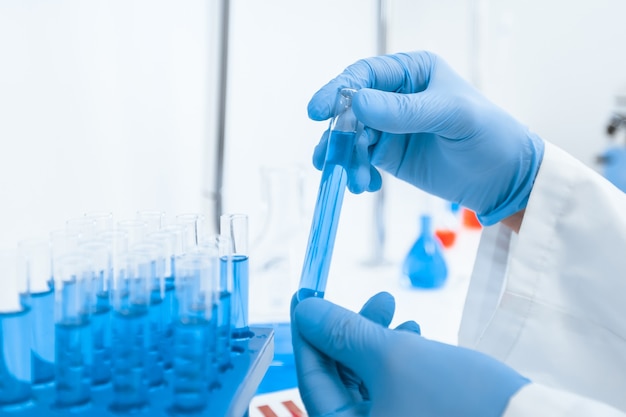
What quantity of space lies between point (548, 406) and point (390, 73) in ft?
2.20

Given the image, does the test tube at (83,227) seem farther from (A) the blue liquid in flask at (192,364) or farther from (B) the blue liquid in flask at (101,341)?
(A) the blue liquid in flask at (192,364)

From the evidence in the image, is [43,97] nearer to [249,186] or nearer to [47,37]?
[47,37]

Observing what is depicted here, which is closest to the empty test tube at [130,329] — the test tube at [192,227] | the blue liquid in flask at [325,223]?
the test tube at [192,227]

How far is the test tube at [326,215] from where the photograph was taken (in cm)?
88

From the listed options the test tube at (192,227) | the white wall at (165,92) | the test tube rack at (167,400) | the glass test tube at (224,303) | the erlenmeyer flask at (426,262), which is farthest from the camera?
the erlenmeyer flask at (426,262)

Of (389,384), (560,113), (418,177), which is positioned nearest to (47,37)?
(418,177)

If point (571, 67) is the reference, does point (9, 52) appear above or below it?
below

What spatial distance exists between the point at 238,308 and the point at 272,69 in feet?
4.06

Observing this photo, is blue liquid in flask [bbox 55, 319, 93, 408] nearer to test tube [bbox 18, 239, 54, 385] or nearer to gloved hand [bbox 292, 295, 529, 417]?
test tube [bbox 18, 239, 54, 385]

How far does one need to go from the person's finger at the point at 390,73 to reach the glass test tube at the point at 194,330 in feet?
1.39

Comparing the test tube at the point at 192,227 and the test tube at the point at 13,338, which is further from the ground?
the test tube at the point at 192,227

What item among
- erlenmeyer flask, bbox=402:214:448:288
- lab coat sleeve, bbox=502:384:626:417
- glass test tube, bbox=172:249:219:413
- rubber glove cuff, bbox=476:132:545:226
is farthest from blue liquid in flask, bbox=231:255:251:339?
erlenmeyer flask, bbox=402:214:448:288

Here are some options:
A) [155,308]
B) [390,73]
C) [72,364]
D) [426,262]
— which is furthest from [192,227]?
[426,262]

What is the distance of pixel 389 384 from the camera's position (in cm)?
73
